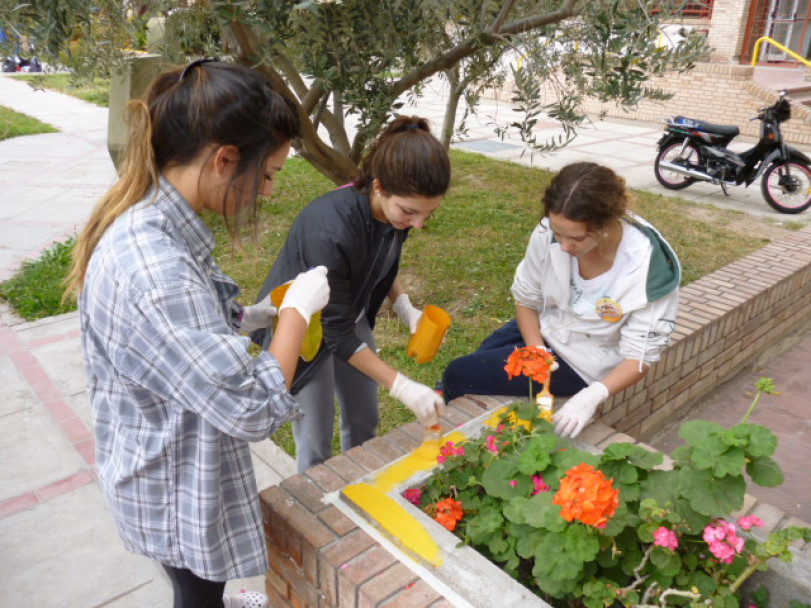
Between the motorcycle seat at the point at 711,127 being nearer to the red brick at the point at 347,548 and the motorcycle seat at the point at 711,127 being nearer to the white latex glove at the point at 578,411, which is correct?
the white latex glove at the point at 578,411

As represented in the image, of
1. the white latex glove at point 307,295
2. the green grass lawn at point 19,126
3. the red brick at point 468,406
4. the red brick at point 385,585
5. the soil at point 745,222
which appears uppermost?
the white latex glove at point 307,295

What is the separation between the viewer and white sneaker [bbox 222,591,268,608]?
6.64 ft

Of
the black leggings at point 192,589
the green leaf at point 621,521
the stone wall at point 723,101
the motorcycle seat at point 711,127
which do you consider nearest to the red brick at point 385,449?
the black leggings at point 192,589

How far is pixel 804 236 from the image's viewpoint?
14.3 feet

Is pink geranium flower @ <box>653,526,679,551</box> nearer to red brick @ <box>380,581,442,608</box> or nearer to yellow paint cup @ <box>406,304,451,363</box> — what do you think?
red brick @ <box>380,581,442,608</box>

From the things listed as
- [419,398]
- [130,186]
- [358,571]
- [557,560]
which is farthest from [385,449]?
[130,186]

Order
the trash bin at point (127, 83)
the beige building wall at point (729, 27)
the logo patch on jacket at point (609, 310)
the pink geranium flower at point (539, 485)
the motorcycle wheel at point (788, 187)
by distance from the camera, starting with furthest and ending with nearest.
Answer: the beige building wall at point (729, 27), the motorcycle wheel at point (788, 187), the trash bin at point (127, 83), the logo patch on jacket at point (609, 310), the pink geranium flower at point (539, 485)

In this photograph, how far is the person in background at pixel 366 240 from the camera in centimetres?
189

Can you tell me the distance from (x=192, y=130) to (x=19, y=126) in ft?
38.5

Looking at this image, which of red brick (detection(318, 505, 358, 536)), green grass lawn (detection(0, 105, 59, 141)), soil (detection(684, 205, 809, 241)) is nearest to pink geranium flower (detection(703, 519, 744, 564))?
red brick (detection(318, 505, 358, 536))

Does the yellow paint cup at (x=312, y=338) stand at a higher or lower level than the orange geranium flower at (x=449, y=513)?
higher

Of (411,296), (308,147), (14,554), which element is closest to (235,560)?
(14,554)

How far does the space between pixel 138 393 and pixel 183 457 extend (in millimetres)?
176

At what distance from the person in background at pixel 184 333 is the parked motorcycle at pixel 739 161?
6512 millimetres
